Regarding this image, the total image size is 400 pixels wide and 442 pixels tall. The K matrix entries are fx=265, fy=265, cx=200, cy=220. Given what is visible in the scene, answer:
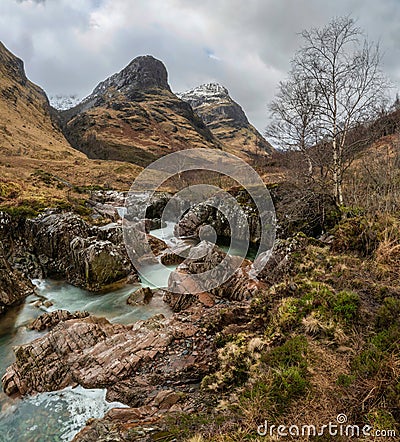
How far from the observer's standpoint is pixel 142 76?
454 feet

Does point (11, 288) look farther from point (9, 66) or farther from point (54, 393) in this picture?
point (9, 66)

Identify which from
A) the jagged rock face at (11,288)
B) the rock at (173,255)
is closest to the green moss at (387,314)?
the rock at (173,255)

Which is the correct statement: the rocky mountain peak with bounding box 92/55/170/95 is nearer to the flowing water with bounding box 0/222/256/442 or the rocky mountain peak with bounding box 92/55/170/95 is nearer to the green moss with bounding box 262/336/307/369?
the flowing water with bounding box 0/222/256/442

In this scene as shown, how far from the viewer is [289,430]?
2.97m

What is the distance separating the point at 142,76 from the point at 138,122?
53.9 meters

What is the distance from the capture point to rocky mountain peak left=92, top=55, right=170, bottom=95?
136000mm

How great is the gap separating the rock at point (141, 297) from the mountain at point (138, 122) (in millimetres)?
63052

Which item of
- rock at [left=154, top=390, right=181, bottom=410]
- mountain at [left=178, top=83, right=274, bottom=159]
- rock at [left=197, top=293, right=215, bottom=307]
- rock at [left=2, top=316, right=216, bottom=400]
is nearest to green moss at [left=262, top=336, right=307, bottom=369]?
rock at [left=2, top=316, right=216, bottom=400]

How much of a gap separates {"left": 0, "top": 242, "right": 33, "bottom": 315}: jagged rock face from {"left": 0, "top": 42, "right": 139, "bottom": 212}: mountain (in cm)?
658

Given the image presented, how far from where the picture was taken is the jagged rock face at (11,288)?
432 inches

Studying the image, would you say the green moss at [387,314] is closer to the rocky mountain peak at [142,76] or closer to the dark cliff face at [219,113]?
the rocky mountain peak at [142,76]

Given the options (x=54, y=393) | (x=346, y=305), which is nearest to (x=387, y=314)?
(x=346, y=305)

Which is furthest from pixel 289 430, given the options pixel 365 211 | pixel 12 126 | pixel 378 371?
pixel 12 126

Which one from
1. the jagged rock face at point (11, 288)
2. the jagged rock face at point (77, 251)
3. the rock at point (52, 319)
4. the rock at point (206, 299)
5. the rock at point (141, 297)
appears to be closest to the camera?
the rock at point (206, 299)
